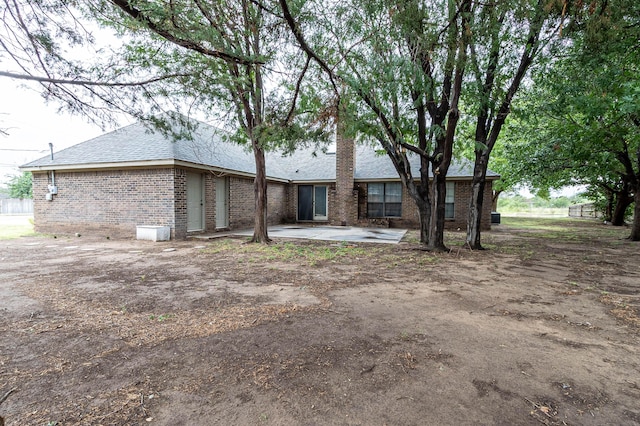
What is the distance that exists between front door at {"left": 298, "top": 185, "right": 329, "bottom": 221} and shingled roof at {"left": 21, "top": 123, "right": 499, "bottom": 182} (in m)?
0.71

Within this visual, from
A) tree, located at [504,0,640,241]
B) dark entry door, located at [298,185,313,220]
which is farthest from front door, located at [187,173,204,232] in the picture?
tree, located at [504,0,640,241]

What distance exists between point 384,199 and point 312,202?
3804mm

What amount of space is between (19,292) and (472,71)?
9.04 meters

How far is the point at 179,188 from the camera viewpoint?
399 inches

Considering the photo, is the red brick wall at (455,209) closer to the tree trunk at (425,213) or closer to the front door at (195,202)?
the tree trunk at (425,213)

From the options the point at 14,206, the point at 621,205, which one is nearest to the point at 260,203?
the point at 621,205

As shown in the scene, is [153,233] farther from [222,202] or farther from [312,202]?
[312,202]

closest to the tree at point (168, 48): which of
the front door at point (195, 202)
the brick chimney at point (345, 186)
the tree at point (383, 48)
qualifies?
the tree at point (383, 48)

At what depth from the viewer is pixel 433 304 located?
414 cm

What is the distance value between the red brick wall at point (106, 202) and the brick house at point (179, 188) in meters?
0.03

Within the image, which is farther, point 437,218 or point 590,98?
point 437,218

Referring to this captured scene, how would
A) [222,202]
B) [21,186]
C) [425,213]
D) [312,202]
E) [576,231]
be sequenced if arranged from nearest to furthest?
[425,213]
[222,202]
[576,231]
[312,202]
[21,186]

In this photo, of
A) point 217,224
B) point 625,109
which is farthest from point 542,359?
point 217,224

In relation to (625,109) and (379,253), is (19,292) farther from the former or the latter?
(625,109)
